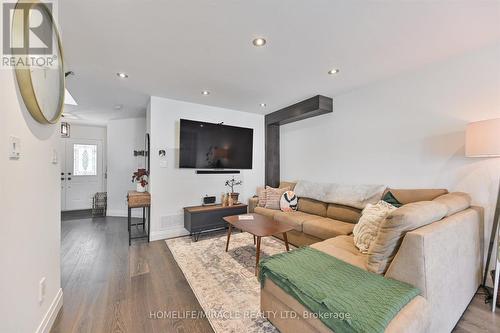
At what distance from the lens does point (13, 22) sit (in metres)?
0.98

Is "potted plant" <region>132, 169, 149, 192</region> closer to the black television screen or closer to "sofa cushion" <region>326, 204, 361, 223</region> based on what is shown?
the black television screen

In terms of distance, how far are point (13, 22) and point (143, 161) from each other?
4.34 m

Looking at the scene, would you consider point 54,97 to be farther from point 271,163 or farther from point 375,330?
point 271,163

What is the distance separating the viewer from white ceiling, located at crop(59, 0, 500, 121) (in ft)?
5.04

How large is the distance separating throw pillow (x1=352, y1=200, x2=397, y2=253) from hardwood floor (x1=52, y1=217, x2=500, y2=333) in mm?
793

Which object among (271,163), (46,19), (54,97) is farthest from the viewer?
(271,163)

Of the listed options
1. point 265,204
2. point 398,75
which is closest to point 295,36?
point 398,75

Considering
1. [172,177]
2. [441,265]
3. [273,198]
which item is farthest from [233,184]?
[441,265]

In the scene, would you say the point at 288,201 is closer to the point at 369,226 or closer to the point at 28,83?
the point at 369,226

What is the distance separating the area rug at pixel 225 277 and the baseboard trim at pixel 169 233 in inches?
6.2

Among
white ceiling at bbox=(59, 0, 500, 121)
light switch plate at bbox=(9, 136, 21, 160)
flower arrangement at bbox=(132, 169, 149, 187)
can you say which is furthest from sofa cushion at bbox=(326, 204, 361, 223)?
light switch plate at bbox=(9, 136, 21, 160)

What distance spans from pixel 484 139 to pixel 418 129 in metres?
0.74

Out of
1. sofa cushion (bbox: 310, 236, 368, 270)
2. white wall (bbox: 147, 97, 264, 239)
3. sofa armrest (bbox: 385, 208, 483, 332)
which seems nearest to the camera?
sofa armrest (bbox: 385, 208, 483, 332)

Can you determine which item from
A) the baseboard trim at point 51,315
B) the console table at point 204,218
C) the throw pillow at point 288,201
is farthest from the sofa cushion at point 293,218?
the baseboard trim at point 51,315
